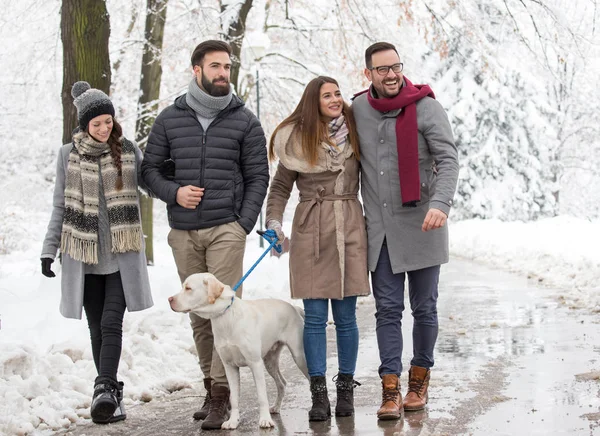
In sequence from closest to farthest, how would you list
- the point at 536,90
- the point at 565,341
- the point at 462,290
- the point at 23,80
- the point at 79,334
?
1. the point at 79,334
2. the point at 565,341
3. the point at 462,290
4. the point at 23,80
5. the point at 536,90

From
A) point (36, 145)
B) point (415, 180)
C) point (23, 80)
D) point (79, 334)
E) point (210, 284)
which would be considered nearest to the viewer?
point (210, 284)

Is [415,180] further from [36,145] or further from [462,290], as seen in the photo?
[36,145]

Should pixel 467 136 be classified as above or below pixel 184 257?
above

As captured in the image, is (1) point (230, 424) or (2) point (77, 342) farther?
(2) point (77, 342)

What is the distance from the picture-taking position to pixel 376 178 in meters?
6.29

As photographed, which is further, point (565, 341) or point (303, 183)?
point (565, 341)

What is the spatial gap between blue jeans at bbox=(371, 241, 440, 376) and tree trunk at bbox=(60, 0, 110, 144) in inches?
201

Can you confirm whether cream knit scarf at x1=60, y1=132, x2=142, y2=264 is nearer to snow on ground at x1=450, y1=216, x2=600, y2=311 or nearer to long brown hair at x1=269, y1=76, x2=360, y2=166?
long brown hair at x1=269, y1=76, x2=360, y2=166

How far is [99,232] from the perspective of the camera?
250 inches

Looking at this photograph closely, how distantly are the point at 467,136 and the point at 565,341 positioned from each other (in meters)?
33.6

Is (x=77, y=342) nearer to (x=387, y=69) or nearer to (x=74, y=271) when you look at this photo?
(x=74, y=271)

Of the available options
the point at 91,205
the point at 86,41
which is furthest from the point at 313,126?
the point at 86,41

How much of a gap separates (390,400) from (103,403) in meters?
1.78

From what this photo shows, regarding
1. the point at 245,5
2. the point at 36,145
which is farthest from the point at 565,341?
the point at 36,145
